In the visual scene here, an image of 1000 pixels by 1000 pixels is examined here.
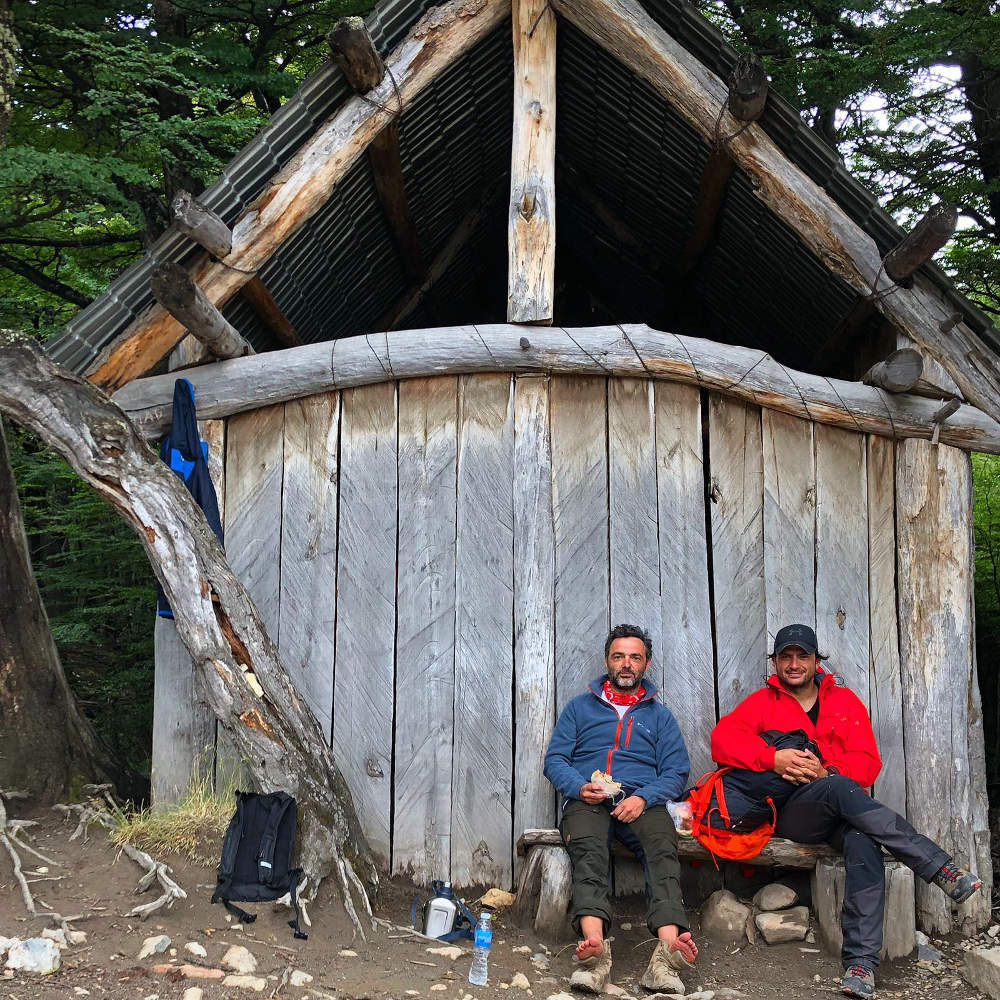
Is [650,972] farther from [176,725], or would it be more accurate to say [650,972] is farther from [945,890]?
[176,725]

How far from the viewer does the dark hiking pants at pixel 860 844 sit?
170 inches

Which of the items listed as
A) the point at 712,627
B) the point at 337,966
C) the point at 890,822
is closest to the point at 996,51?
the point at 712,627

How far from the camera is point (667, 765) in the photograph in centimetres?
481

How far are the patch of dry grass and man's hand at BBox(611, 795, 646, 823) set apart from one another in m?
1.72

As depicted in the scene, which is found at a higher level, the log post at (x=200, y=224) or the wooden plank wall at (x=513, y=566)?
the log post at (x=200, y=224)

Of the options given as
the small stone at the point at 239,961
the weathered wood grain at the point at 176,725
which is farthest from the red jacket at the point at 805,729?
the weathered wood grain at the point at 176,725

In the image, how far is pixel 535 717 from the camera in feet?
16.9

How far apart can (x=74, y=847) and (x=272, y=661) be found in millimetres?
1189

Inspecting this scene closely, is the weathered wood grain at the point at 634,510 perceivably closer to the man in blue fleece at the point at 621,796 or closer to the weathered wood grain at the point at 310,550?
the man in blue fleece at the point at 621,796

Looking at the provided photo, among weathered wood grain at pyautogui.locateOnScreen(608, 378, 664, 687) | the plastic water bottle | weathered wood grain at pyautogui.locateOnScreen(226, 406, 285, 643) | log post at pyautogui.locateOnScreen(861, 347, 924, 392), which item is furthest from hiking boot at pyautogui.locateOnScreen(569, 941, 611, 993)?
log post at pyautogui.locateOnScreen(861, 347, 924, 392)

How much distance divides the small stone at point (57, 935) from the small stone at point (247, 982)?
619 millimetres

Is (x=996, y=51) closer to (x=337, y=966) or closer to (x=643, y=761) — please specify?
(x=643, y=761)

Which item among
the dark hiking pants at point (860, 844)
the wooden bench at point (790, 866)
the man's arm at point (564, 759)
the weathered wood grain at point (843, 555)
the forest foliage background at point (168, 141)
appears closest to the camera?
the dark hiking pants at point (860, 844)

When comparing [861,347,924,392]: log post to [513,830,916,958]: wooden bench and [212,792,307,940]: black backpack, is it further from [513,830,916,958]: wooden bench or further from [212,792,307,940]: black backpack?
[212,792,307,940]: black backpack
